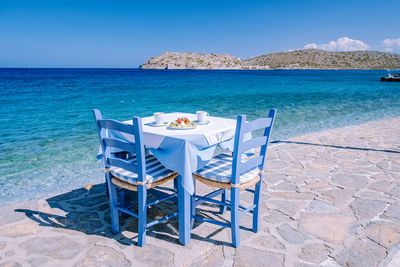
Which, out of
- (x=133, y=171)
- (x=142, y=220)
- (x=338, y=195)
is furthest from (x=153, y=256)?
(x=338, y=195)

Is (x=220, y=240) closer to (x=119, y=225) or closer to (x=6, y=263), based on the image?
(x=119, y=225)

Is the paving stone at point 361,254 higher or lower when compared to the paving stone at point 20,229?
higher

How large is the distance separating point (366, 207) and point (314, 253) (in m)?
1.43

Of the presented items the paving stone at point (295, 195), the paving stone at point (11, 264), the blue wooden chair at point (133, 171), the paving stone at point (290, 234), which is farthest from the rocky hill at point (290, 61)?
the paving stone at point (11, 264)

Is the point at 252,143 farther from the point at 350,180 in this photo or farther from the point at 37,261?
the point at 350,180

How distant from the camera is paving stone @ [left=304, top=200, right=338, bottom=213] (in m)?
3.51

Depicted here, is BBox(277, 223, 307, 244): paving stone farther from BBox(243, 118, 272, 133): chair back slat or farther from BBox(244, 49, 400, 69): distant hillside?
BBox(244, 49, 400, 69): distant hillside

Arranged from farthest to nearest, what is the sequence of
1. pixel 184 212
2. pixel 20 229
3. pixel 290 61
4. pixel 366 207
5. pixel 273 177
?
1. pixel 290 61
2. pixel 273 177
3. pixel 366 207
4. pixel 20 229
5. pixel 184 212

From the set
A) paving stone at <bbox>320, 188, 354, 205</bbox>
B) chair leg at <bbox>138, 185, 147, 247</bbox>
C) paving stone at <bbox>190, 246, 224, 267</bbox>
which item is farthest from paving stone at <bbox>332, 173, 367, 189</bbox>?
chair leg at <bbox>138, 185, 147, 247</bbox>

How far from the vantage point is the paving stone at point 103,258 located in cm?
251

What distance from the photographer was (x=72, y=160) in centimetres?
655

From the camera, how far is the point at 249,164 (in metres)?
2.76

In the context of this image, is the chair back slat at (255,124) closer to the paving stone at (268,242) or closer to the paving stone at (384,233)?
the paving stone at (268,242)

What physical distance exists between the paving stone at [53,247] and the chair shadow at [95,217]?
24cm
